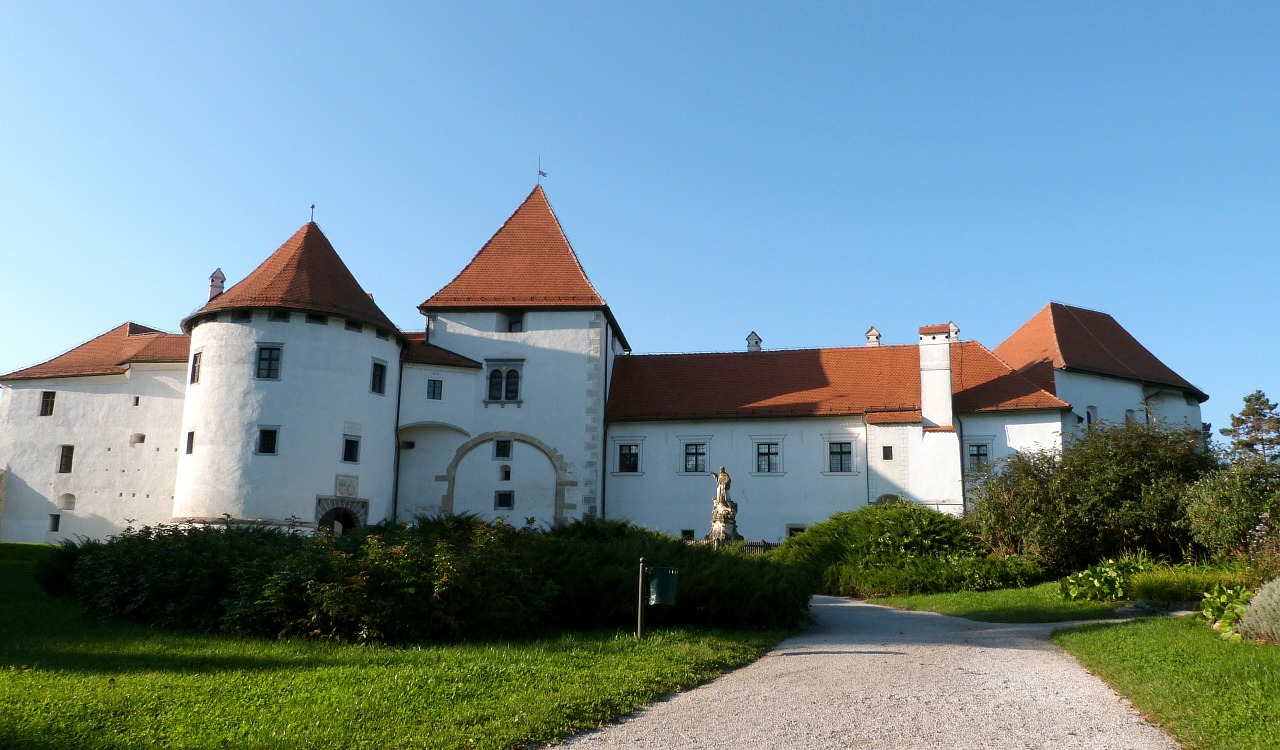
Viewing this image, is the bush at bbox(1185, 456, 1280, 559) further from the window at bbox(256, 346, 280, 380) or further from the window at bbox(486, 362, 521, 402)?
the window at bbox(256, 346, 280, 380)

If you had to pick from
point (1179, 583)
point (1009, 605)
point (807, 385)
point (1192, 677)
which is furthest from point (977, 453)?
point (1192, 677)

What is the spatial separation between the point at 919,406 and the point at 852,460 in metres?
2.52

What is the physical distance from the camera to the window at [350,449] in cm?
2712

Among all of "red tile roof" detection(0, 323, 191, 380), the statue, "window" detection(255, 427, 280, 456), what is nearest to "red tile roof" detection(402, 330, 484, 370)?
"window" detection(255, 427, 280, 456)

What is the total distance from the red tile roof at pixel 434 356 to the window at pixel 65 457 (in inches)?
439

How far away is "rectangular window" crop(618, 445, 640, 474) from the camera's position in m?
30.7

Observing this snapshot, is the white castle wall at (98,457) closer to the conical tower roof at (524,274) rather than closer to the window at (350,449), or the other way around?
the window at (350,449)

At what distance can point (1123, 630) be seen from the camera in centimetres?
1185

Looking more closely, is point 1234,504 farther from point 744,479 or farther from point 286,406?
point 286,406

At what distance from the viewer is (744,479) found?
30.0m

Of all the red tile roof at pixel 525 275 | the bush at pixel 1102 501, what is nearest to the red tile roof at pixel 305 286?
the red tile roof at pixel 525 275

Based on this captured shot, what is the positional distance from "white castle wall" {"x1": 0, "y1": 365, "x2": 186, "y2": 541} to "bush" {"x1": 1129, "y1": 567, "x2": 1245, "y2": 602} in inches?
1035

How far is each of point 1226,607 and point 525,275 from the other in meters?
23.6

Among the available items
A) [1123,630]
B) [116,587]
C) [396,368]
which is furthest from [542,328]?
[1123,630]
